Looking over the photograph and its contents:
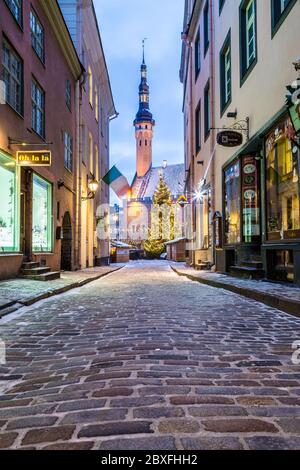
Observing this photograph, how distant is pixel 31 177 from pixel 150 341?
10336 mm

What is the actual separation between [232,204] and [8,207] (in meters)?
7.02

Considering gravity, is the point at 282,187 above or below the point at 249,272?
above

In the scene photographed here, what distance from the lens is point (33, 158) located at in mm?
12359

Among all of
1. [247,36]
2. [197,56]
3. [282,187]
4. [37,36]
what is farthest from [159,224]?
[282,187]

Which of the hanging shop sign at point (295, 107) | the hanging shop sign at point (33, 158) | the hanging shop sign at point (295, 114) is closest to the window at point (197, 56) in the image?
the hanging shop sign at point (33, 158)

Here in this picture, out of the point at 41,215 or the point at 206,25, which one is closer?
the point at 41,215

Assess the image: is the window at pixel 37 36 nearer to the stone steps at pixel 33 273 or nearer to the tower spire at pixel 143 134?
the stone steps at pixel 33 273

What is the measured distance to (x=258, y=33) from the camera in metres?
11.8

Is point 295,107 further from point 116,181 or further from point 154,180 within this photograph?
point 154,180

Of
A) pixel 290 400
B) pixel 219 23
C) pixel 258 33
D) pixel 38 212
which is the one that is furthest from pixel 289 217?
pixel 219 23

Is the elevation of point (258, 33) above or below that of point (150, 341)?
above

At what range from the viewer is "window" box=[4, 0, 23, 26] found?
1208 centimetres

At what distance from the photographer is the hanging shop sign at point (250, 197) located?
41.3 feet
